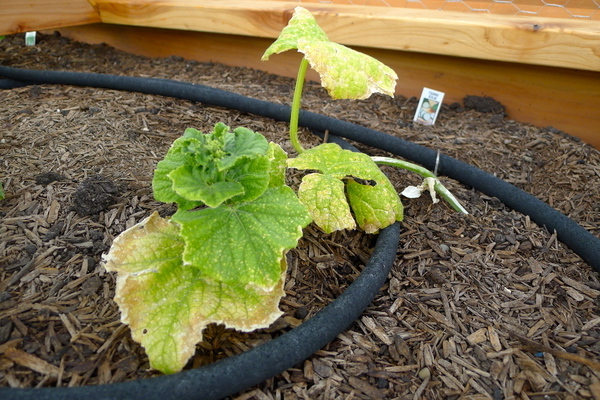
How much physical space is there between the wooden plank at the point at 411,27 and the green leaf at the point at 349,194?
1.16 metres

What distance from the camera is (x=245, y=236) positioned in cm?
126

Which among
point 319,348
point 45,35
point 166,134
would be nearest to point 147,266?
point 319,348

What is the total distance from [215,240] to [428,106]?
5.96 ft

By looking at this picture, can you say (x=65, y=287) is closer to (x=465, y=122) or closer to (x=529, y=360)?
(x=529, y=360)

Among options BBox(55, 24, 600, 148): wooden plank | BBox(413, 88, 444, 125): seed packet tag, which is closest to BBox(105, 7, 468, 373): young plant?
BBox(413, 88, 444, 125): seed packet tag

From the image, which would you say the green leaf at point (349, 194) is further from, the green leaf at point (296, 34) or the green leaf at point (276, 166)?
the green leaf at point (296, 34)

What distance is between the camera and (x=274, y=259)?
1.20 metres

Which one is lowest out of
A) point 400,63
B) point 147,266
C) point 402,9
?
point 147,266

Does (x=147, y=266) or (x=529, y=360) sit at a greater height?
(x=147, y=266)

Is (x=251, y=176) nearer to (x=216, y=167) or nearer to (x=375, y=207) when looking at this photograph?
(x=216, y=167)

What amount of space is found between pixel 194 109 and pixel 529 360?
1.99 metres

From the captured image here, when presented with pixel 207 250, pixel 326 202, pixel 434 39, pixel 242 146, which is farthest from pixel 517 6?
pixel 207 250

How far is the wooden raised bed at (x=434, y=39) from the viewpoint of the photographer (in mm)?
2369

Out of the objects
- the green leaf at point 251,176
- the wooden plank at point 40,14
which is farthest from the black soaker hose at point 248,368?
the wooden plank at point 40,14
